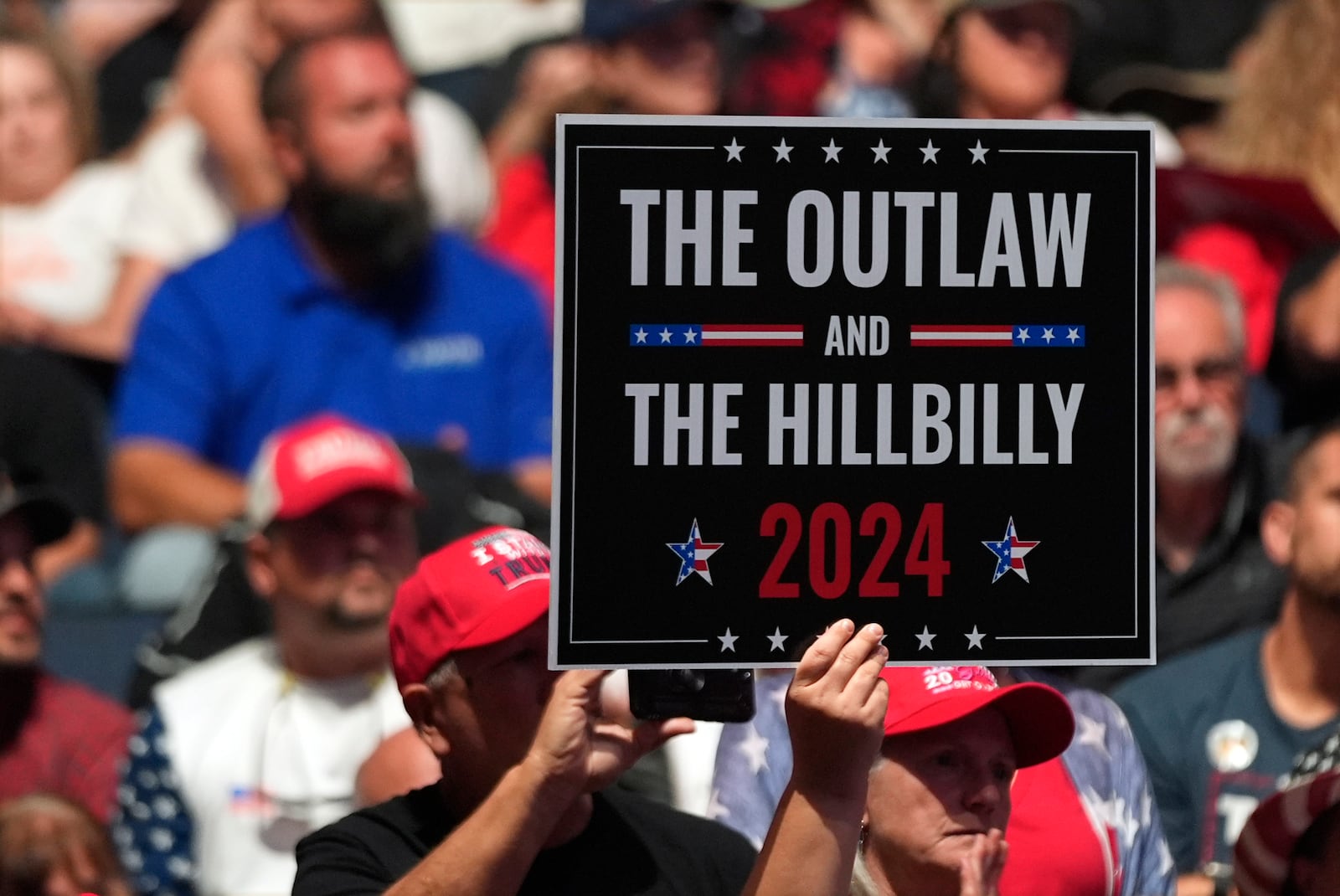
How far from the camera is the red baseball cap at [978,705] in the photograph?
3.20 meters

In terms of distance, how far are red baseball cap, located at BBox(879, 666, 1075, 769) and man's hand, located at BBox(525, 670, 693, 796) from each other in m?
0.36

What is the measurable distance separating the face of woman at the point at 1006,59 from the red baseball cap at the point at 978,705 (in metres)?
3.57

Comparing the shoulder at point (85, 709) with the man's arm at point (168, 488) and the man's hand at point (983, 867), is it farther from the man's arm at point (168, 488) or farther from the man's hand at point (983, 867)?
the man's hand at point (983, 867)

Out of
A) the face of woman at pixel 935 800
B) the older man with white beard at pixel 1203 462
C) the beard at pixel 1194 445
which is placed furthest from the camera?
the beard at pixel 1194 445

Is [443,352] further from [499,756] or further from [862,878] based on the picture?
[862,878]

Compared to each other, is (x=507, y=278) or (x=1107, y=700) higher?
(x=507, y=278)

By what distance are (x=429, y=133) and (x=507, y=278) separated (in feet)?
2.64

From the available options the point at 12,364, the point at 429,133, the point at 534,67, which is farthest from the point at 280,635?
the point at 534,67

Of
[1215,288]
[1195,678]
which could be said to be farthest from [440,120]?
[1195,678]

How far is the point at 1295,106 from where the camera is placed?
700cm

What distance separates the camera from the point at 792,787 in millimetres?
2684

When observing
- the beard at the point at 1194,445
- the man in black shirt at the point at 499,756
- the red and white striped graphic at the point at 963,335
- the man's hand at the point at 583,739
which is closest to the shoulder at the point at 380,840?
the man in black shirt at the point at 499,756

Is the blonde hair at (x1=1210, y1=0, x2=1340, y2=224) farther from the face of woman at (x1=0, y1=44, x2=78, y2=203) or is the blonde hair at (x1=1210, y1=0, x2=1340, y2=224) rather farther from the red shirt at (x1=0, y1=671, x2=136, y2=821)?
the red shirt at (x1=0, y1=671, x2=136, y2=821)

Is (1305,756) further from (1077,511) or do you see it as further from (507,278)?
(507,278)
